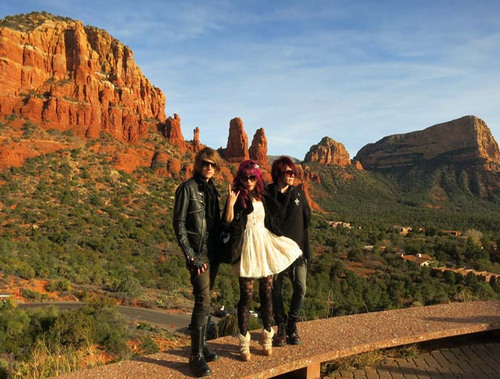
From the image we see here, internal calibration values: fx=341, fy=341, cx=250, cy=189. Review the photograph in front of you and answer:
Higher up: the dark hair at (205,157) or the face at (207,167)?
the dark hair at (205,157)

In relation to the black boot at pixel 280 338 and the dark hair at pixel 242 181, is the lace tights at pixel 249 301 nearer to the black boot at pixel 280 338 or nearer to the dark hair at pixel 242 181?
the black boot at pixel 280 338

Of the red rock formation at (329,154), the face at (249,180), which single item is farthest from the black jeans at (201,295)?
the red rock formation at (329,154)

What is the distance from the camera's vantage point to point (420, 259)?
1364 inches

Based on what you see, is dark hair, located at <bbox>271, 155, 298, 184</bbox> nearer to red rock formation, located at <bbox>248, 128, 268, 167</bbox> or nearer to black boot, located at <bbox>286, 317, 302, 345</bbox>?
black boot, located at <bbox>286, 317, 302, 345</bbox>

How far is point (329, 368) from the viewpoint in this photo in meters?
4.04

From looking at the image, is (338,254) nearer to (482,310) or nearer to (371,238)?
(371,238)

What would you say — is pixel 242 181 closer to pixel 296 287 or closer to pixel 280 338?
pixel 296 287

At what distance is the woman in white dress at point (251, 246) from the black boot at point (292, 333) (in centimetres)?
46

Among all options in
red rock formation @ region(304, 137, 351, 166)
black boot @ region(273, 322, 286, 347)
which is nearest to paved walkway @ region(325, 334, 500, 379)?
black boot @ region(273, 322, 286, 347)

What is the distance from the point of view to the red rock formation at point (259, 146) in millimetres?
89625

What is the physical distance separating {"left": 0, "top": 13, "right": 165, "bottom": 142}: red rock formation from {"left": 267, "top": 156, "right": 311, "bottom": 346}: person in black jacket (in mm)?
49250

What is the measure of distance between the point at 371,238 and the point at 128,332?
39.4 m

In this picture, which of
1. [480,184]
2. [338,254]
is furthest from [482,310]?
[480,184]

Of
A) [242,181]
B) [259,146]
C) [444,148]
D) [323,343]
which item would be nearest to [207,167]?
[242,181]
